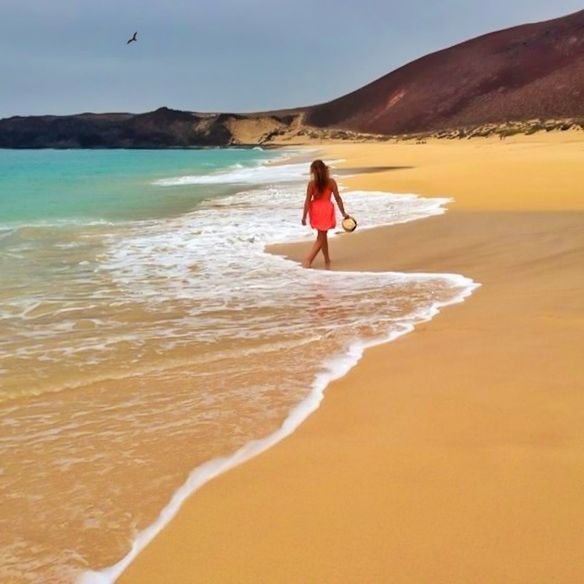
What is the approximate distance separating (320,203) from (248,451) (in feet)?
20.8

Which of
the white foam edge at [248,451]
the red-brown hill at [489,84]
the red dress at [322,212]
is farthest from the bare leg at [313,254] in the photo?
the red-brown hill at [489,84]

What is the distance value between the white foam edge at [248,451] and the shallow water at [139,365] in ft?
0.12

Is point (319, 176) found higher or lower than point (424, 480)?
higher

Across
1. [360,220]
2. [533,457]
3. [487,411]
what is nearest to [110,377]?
[487,411]

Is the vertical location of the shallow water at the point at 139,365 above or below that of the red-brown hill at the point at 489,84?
below

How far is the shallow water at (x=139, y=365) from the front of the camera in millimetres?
2561

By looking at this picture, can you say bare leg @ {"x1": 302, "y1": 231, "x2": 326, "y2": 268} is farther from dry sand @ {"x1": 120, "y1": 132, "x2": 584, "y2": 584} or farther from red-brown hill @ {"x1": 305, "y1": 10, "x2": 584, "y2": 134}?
red-brown hill @ {"x1": 305, "y1": 10, "x2": 584, "y2": 134}

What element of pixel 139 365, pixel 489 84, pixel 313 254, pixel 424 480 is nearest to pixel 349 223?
pixel 313 254

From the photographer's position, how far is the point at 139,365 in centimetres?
452

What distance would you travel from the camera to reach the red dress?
888 cm

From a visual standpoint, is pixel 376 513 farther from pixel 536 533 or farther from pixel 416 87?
pixel 416 87

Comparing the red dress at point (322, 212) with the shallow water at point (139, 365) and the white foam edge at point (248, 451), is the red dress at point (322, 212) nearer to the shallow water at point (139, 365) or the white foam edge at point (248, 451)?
the shallow water at point (139, 365)

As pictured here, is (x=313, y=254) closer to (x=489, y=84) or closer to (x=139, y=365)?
(x=139, y=365)

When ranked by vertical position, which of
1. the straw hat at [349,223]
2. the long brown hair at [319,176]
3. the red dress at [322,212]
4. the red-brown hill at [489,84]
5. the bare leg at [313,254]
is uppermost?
the red-brown hill at [489,84]
